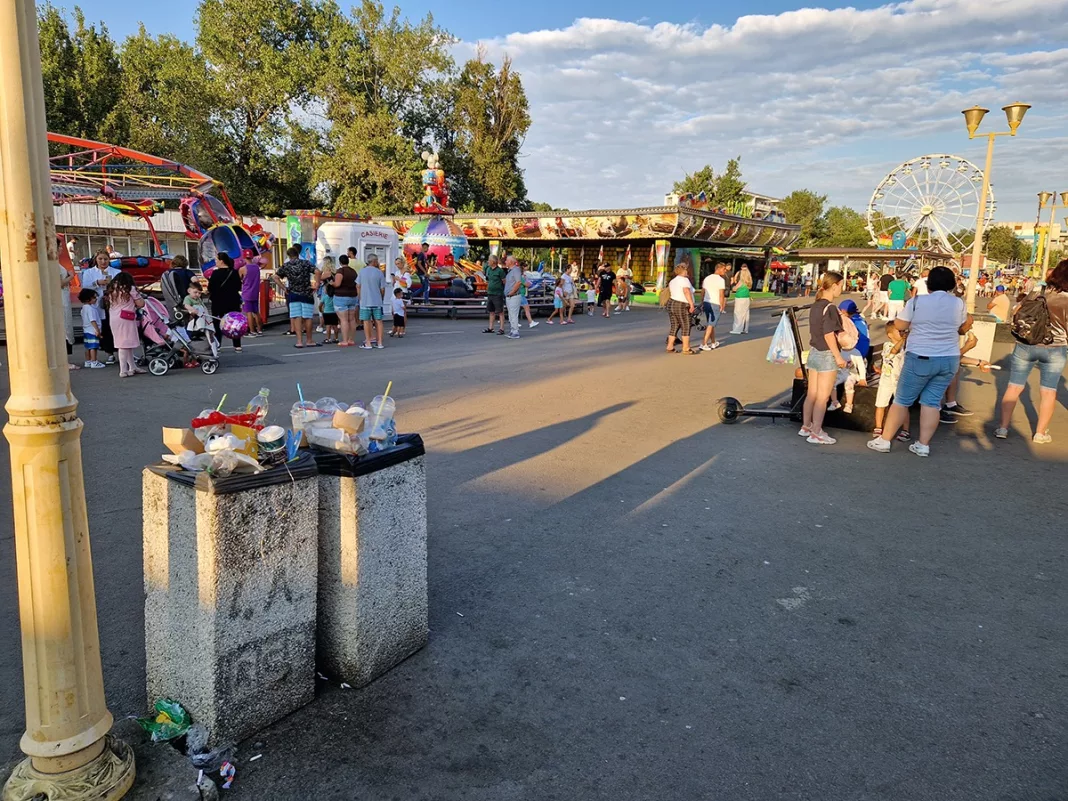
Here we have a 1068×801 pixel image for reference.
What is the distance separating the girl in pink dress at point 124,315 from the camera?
960 centimetres

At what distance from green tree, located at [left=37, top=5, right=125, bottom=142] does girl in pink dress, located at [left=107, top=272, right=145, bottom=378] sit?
32.1 meters

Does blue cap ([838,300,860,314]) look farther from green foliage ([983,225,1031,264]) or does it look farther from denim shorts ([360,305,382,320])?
green foliage ([983,225,1031,264])

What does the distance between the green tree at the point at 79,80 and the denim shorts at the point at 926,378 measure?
40139mm

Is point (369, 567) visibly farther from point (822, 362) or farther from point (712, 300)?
point (712, 300)

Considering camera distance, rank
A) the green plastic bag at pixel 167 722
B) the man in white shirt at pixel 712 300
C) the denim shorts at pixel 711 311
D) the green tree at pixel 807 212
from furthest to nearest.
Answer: the green tree at pixel 807 212 → the denim shorts at pixel 711 311 → the man in white shirt at pixel 712 300 → the green plastic bag at pixel 167 722

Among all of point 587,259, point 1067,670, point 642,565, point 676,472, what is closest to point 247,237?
point 676,472

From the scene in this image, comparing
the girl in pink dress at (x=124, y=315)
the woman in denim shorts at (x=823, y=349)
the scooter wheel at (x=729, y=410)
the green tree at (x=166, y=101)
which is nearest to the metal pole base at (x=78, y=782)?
the woman in denim shorts at (x=823, y=349)

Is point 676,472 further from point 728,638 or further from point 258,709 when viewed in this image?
point 258,709

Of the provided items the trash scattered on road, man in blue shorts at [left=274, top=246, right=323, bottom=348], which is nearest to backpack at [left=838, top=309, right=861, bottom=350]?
the trash scattered on road

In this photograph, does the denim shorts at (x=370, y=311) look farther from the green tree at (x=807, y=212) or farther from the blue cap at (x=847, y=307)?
the green tree at (x=807, y=212)

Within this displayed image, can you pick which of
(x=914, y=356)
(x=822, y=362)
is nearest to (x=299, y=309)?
(x=822, y=362)

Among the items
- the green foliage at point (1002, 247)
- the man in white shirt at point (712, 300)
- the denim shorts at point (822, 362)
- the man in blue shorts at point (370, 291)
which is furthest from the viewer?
the green foliage at point (1002, 247)

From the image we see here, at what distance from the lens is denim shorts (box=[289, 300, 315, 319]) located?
44.0ft

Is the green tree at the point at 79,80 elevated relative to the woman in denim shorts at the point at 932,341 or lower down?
elevated
